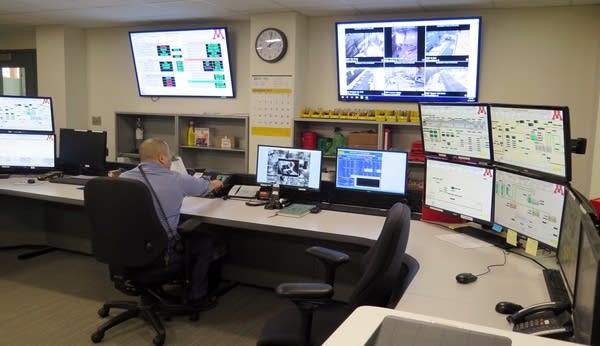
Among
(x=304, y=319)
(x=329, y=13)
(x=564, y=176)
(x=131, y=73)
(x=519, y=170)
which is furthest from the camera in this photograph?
(x=131, y=73)

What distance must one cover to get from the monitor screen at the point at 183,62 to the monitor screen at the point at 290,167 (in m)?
2.12

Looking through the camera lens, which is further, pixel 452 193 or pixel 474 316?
pixel 452 193

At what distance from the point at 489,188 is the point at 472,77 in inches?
84.0

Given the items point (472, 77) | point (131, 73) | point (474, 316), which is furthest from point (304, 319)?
point (131, 73)

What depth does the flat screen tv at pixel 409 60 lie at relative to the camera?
421 centimetres

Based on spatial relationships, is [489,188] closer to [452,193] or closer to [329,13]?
[452,193]

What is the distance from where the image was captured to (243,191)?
346 cm

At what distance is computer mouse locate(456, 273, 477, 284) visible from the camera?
6.05 ft

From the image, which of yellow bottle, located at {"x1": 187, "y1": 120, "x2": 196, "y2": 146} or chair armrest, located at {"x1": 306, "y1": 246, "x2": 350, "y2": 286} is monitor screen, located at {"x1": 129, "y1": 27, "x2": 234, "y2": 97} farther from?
chair armrest, located at {"x1": 306, "y1": 246, "x2": 350, "y2": 286}

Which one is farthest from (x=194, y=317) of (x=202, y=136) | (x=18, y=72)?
(x=18, y=72)

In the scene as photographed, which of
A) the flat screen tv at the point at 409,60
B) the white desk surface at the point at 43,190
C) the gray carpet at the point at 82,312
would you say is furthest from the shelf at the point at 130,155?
the flat screen tv at the point at 409,60

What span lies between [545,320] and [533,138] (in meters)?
0.91

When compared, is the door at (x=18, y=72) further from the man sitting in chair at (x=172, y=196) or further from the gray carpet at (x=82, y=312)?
the man sitting in chair at (x=172, y=196)

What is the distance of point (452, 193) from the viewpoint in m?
2.61
